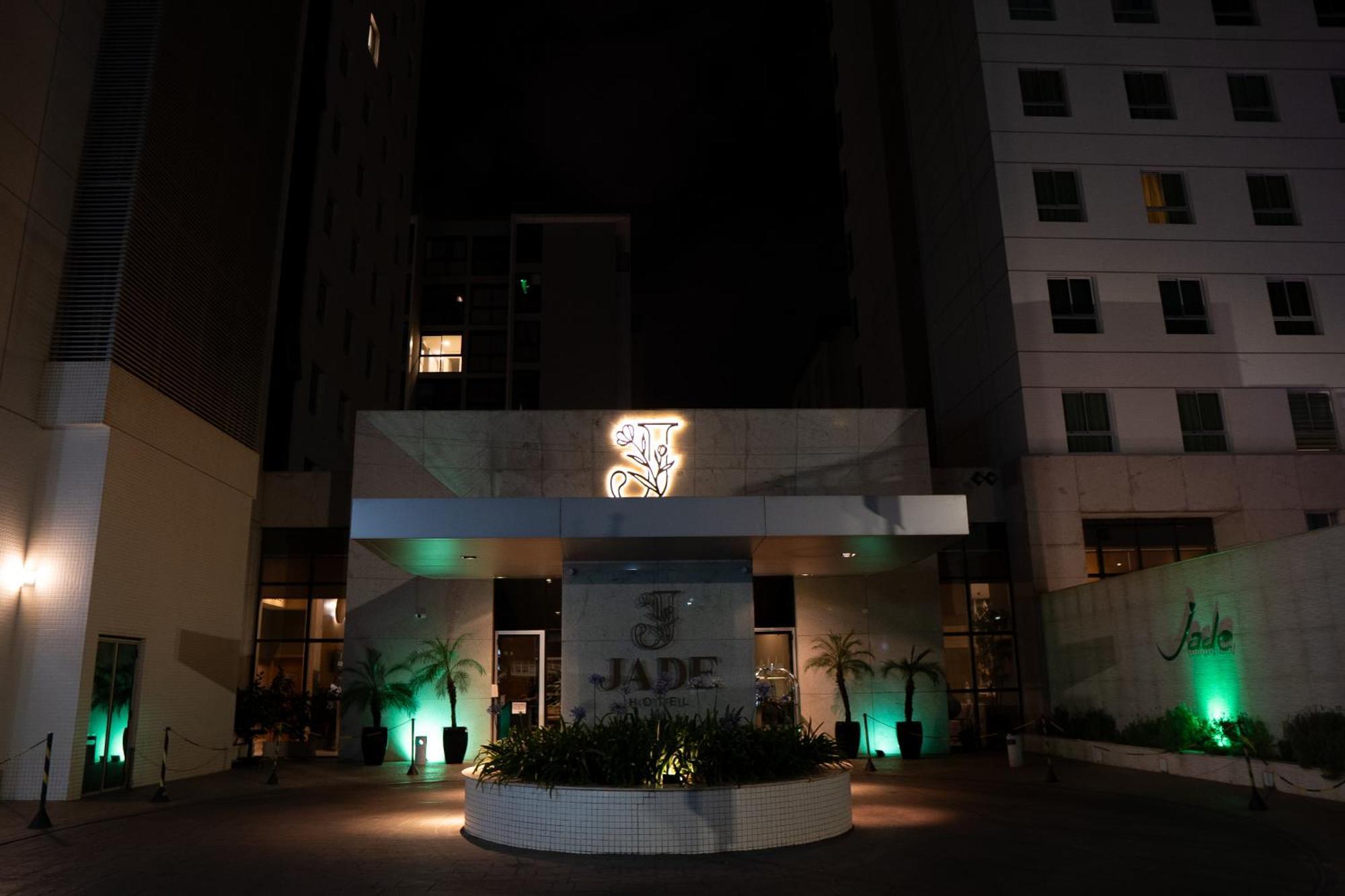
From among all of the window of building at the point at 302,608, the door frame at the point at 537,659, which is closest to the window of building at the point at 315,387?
the window of building at the point at 302,608

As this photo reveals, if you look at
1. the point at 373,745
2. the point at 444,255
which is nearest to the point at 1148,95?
the point at 373,745

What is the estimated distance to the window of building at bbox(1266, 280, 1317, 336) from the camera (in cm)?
2691

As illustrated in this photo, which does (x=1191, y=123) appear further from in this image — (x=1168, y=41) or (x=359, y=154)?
(x=359, y=154)

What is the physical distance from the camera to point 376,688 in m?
23.0

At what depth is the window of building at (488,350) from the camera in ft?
198

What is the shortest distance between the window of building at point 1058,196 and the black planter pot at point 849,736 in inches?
597

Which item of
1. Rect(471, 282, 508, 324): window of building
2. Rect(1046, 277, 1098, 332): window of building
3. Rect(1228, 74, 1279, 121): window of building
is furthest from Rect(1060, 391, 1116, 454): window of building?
Rect(471, 282, 508, 324): window of building

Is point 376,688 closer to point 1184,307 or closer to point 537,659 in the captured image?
point 537,659

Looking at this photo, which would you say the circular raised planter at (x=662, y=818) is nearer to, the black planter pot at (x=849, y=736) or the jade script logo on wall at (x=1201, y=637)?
the jade script logo on wall at (x=1201, y=637)

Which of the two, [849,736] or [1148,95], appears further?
[1148,95]

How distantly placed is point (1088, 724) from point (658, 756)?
47.3ft

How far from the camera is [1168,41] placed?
28.8 metres

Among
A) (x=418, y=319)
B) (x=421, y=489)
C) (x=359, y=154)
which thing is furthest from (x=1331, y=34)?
(x=418, y=319)

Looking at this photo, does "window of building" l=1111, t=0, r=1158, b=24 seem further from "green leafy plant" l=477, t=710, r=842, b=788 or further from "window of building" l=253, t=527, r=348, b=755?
"window of building" l=253, t=527, r=348, b=755
